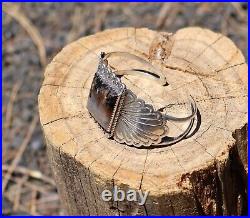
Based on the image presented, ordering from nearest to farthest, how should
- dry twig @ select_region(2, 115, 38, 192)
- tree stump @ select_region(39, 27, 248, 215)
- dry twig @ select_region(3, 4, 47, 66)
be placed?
1. tree stump @ select_region(39, 27, 248, 215)
2. dry twig @ select_region(2, 115, 38, 192)
3. dry twig @ select_region(3, 4, 47, 66)

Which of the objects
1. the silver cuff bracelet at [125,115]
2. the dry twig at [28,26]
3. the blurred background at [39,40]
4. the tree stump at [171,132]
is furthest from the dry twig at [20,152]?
the silver cuff bracelet at [125,115]

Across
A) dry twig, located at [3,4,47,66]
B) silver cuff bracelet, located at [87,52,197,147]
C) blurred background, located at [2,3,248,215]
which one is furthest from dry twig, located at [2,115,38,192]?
silver cuff bracelet, located at [87,52,197,147]

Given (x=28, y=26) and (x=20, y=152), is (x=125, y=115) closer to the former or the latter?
→ (x=20, y=152)

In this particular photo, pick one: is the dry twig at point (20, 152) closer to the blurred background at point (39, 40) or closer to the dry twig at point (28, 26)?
the blurred background at point (39, 40)

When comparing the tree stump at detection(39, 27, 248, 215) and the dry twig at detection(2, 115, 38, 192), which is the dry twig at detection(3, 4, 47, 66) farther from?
the tree stump at detection(39, 27, 248, 215)

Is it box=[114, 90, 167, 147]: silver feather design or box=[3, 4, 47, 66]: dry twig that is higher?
box=[3, 4, 47, 66]: dry twig

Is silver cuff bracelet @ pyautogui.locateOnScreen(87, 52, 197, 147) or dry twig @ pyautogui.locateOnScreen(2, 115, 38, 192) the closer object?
silver cuff bracelet @ pyautogui.locateOnScreen(87, 52, 197, 147)

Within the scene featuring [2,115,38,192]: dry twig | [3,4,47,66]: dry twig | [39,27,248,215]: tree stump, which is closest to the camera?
[39,27,248,215]: tree stump

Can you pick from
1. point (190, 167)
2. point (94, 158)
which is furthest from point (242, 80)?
point (94, 158)
